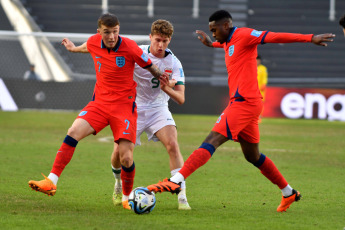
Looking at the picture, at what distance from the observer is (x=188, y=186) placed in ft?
26.5

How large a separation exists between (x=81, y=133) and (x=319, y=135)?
1091cm

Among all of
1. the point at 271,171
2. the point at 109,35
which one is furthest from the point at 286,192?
the point at 109,35

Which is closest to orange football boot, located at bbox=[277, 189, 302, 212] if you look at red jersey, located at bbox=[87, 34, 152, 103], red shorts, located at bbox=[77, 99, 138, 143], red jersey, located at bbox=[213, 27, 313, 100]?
red jersey, located at bbox=[213, 27, 313, 100]

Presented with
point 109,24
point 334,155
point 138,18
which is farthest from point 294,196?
point 138,18

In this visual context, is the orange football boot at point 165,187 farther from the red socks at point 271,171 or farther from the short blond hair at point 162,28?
the short blond hair at point 162,28

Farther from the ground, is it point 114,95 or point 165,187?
point 114,95

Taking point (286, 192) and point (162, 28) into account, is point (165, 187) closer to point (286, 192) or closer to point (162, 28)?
point (286, 192)

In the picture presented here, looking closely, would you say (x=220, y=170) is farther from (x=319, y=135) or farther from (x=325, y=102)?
(x=325, y=102)

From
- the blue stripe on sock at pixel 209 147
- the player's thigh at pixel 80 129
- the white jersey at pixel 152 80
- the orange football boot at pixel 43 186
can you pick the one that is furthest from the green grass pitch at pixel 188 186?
the white jersey at pixel 152 80

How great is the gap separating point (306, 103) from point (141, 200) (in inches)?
654

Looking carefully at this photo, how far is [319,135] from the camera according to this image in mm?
16141

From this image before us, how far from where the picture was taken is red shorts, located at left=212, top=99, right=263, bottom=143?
20.0 feet

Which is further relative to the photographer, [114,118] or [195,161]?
[114,118]

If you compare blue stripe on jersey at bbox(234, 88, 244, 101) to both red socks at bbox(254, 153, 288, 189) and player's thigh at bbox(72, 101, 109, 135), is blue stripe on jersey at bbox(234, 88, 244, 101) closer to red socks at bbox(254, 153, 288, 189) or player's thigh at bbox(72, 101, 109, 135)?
red socks at bbox(254, 153, 288, 189)
